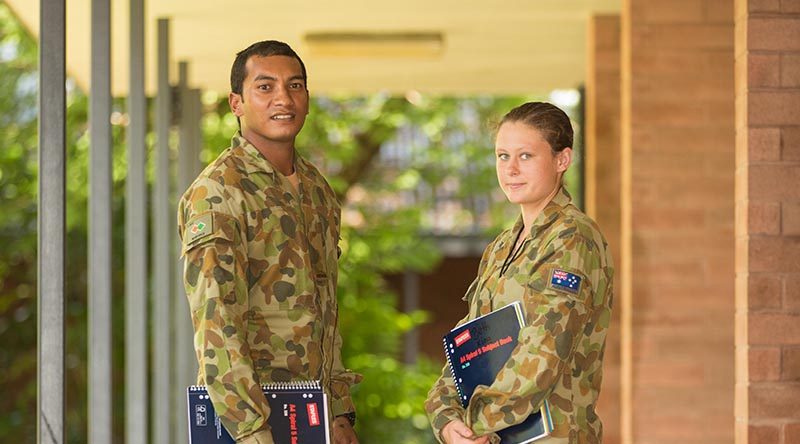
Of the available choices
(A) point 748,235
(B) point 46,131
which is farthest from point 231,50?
(A) point 748,235

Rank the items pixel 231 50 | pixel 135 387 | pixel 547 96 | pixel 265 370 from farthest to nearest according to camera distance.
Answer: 1. pixel 547 96
2. pixel 231 50
3. pixel 135 387
4. pixel 265 370

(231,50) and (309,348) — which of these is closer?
(309,348)

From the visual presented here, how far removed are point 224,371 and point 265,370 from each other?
8.9 inches

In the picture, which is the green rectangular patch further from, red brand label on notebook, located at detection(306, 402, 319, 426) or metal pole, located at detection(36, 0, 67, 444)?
metal pole, located at detection(36, 0, 67, 444)

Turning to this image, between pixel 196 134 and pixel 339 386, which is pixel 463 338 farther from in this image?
pixel 196 134

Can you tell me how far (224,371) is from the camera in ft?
10.3

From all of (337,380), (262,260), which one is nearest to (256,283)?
(262,260)

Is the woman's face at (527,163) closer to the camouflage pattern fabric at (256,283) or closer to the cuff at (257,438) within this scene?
the camouflage pattern fabric at (256,283)

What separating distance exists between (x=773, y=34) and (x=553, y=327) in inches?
54.4

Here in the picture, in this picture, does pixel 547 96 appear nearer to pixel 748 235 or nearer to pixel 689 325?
pixel 689 325

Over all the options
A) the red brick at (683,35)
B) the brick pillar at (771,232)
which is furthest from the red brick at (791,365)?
the red brick at (683,35)

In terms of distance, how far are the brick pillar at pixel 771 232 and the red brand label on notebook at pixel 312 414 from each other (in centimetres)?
136

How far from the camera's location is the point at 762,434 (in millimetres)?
3992

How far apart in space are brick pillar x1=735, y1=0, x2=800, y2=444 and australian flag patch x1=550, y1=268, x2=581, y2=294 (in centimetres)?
103
